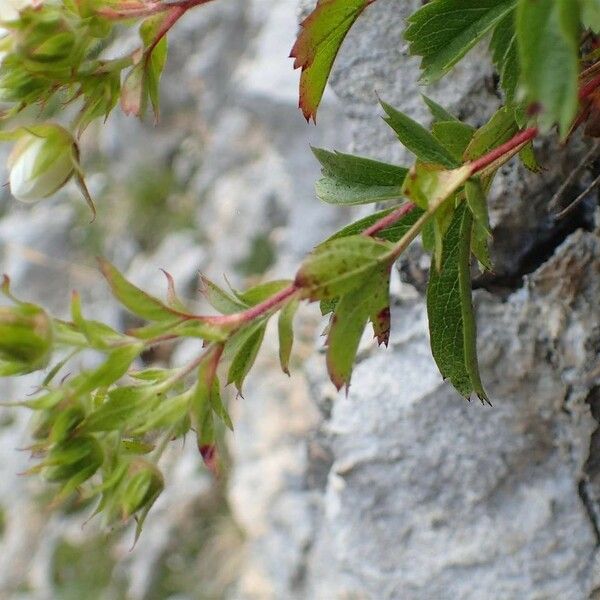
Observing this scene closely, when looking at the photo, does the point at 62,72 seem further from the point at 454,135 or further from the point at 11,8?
the point at 454,135

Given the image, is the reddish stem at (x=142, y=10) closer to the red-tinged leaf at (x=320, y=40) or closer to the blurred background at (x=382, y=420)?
the red-tinged leaf at (x=320, y=40)

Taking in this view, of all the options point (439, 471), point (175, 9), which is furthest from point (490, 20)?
point (439, 471)

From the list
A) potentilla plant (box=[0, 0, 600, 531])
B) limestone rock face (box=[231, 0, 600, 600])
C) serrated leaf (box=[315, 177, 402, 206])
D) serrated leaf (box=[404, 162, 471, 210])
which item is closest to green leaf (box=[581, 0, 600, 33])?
potentilla plant (box=[0, 0, 600, 531])

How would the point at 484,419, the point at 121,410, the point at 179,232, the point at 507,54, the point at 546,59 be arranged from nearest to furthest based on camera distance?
1. the point at 546,59
2. the point at 121,410
3. the point at 507,54
4. the point at 484,419
5. the point at 179,232

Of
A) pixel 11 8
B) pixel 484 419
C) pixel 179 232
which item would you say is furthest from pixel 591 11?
pixel 179 232

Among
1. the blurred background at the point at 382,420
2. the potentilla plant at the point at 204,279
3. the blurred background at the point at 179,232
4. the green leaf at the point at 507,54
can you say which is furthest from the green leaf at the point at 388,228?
the blurred background at the point at 179,232

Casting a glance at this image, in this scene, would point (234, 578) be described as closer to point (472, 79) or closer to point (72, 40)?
point (472, 79)

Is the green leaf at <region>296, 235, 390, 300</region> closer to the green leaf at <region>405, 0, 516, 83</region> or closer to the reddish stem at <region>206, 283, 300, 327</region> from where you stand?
the reddish stem at <region>206, 283, 300, 327</region>
